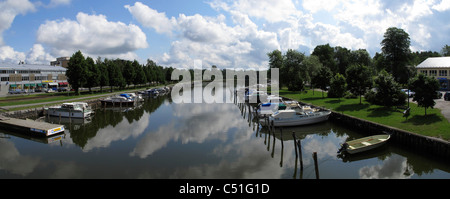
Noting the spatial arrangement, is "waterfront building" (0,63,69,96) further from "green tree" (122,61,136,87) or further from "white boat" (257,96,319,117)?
"white boat" (257,96,319,117)

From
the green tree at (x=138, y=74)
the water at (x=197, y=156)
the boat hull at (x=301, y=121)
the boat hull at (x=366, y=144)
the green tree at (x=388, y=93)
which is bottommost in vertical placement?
the water at (x=197, y=156)

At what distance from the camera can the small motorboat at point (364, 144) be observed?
2041 cm

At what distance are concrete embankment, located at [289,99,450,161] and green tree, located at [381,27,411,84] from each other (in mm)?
42376

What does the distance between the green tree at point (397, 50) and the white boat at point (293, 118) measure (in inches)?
1637

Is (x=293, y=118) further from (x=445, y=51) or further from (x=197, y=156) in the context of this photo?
(x=445, y=51)

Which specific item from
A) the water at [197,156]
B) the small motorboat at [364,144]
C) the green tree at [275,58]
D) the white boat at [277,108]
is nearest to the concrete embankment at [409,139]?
the water at [197,156]

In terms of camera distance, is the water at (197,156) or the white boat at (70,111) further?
the white boat at (70,111)

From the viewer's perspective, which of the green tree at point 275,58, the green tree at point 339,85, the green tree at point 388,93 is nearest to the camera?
the green tree at point 388,93

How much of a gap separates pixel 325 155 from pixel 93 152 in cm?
1869

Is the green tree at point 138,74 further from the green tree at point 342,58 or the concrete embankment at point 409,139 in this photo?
the concrete embankment at point 409,139

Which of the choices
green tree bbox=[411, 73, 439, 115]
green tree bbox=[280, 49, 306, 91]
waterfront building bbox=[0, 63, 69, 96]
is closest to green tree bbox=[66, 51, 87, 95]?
waterfront building bbox=[0, 63, 69, 96]

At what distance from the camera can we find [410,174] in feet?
56.2
